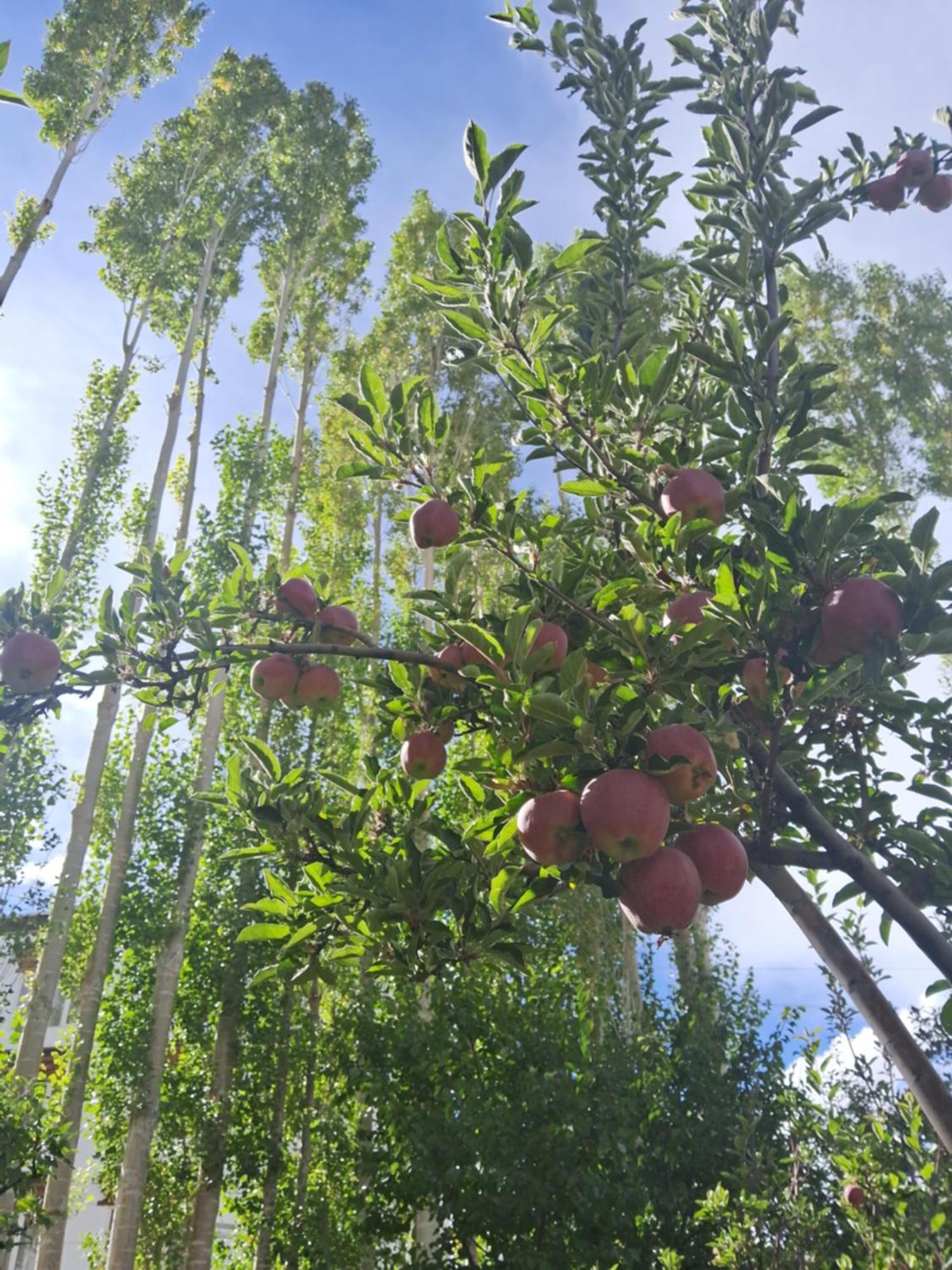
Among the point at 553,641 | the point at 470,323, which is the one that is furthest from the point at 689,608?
the point at 470,323

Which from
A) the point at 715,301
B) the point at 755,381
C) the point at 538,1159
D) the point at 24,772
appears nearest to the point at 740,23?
the point at 715,301

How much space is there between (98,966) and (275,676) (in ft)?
29.1

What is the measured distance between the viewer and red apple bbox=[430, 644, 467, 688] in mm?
1884

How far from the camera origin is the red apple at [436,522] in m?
1.99

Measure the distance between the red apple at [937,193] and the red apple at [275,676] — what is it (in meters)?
2.14

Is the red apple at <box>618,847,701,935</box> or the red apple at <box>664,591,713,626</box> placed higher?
the red apple at <box>664,591,713,626</box>

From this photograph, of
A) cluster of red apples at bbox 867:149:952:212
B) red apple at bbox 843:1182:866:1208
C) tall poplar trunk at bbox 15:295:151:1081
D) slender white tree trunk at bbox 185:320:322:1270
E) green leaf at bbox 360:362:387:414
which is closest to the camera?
green leaf at bbox 360:362:387:414

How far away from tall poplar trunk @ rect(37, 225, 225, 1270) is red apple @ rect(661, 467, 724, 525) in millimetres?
7025

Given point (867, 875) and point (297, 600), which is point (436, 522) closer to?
point (297, 600)

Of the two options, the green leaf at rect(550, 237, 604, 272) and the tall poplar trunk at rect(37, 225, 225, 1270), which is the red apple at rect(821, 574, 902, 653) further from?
the tall poplar trunk at rect(37, 225, 225, 1270)

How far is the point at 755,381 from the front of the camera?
190 centimetres

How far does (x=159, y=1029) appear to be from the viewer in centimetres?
956

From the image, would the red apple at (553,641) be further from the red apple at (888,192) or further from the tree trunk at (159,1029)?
the tree trunk at (159,1029)

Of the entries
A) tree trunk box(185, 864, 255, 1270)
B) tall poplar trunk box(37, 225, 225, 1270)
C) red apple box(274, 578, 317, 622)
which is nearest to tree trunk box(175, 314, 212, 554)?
tall poplar trunk box(37, 225, 225, 1270)
